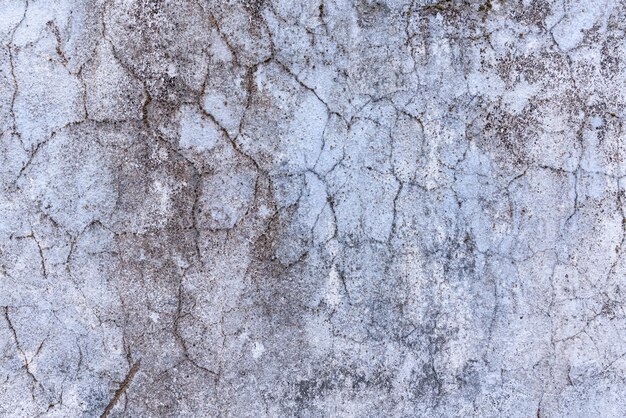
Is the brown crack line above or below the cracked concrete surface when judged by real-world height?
below

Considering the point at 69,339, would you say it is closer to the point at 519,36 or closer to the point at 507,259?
the point at 507,259

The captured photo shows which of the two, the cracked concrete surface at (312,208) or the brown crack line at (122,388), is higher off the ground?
the cracked concrete surface at (312,208)

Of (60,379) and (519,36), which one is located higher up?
(519,36)

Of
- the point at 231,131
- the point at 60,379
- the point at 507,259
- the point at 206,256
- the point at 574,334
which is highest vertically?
the point at 231,131

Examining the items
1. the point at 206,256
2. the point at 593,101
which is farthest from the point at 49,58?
the point at 593,101

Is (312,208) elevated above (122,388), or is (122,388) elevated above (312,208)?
(312,208)

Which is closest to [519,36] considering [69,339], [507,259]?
[507,259]
